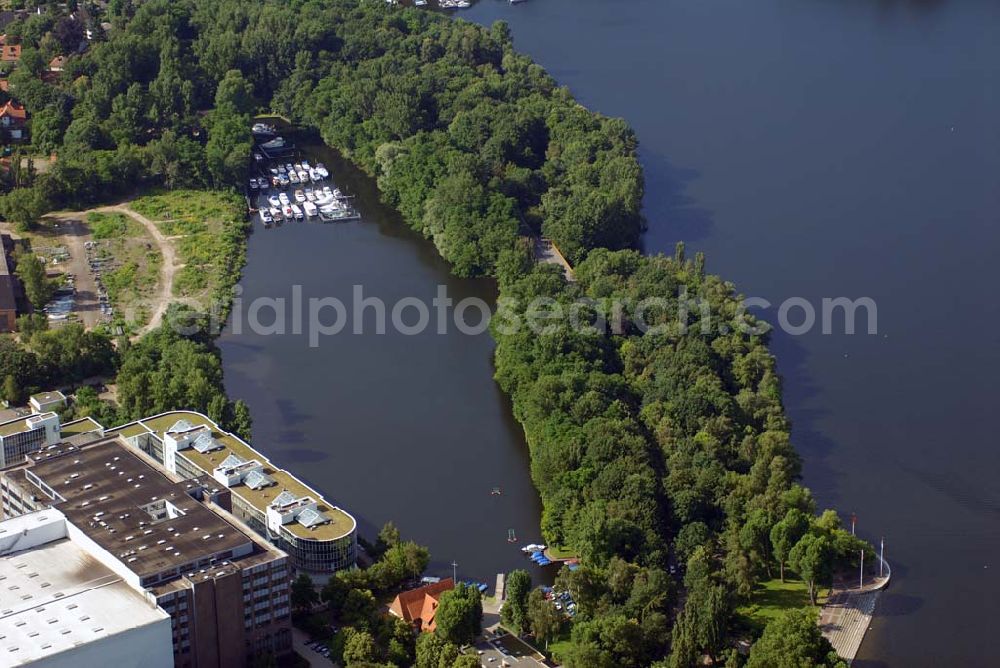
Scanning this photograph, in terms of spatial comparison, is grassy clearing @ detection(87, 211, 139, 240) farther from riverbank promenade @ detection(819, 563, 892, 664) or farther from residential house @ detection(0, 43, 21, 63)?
riverbank promenade @ detection(819, 563, 892, 664)

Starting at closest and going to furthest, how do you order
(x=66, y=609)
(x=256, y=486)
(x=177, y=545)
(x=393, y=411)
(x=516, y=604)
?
(x=66, y=609) < (x=177, y=545) < (x=516, y=604) < (x=256, y=486) < (x=393, y=411)

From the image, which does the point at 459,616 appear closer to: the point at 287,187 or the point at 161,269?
the point at 161,269

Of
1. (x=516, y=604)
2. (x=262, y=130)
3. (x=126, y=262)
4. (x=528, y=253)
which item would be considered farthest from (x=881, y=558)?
(x=262, y=130)

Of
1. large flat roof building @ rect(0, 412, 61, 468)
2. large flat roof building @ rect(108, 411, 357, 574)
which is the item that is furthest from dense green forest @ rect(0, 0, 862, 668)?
large flat roof building @ rect(0, 412, 61, 468)

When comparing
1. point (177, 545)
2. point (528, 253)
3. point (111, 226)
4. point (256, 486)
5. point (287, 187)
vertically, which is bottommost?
point (256, 486)

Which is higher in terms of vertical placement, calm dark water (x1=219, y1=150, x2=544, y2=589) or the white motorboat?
the white motorboat

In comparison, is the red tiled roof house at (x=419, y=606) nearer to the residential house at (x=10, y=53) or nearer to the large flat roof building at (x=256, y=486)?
the large flat roof building at (x=256, y=486)
